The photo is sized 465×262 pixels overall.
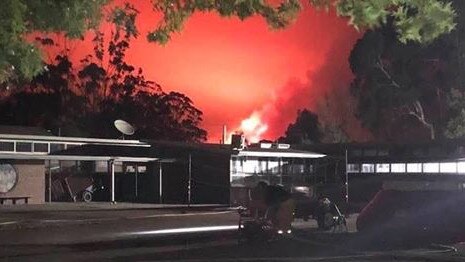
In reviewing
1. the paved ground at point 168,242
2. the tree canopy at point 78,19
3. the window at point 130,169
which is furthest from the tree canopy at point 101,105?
the tree canopy at point 78,19

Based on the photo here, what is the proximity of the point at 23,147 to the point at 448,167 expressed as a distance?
68.7ft

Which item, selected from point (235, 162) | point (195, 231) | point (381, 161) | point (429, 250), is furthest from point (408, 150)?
point (429, 250)

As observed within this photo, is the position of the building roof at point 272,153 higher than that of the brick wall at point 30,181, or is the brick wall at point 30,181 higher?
the building roof at point 272,153

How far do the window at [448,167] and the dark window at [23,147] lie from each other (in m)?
20.5

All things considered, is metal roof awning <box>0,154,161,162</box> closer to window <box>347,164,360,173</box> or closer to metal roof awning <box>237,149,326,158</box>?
metal roof awning <box>237,149,326,158</box>

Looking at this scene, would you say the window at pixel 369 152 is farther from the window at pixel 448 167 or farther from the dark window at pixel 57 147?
the dark window at pixel 57 147

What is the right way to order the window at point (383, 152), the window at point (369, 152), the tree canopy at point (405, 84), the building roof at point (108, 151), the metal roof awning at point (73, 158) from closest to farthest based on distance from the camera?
the metal roof awning at point (73, 158)
the building roof at point (108, 151)
the window at point (383, 152)
the window at point (369, 152)
the tree canopy at point (405, 84)

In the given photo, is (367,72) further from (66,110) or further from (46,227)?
(46,227)

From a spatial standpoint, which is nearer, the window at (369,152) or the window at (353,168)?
the window at (369,152)

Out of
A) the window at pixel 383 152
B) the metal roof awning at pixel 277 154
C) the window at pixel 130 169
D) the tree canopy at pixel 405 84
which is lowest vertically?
the window at pixel 130 169

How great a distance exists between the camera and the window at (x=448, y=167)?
40031mm

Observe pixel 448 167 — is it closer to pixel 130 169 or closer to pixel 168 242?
pixel 130 169

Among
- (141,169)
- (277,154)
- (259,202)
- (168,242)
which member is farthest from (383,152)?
(168,242)

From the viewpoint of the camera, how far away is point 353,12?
7441mm
